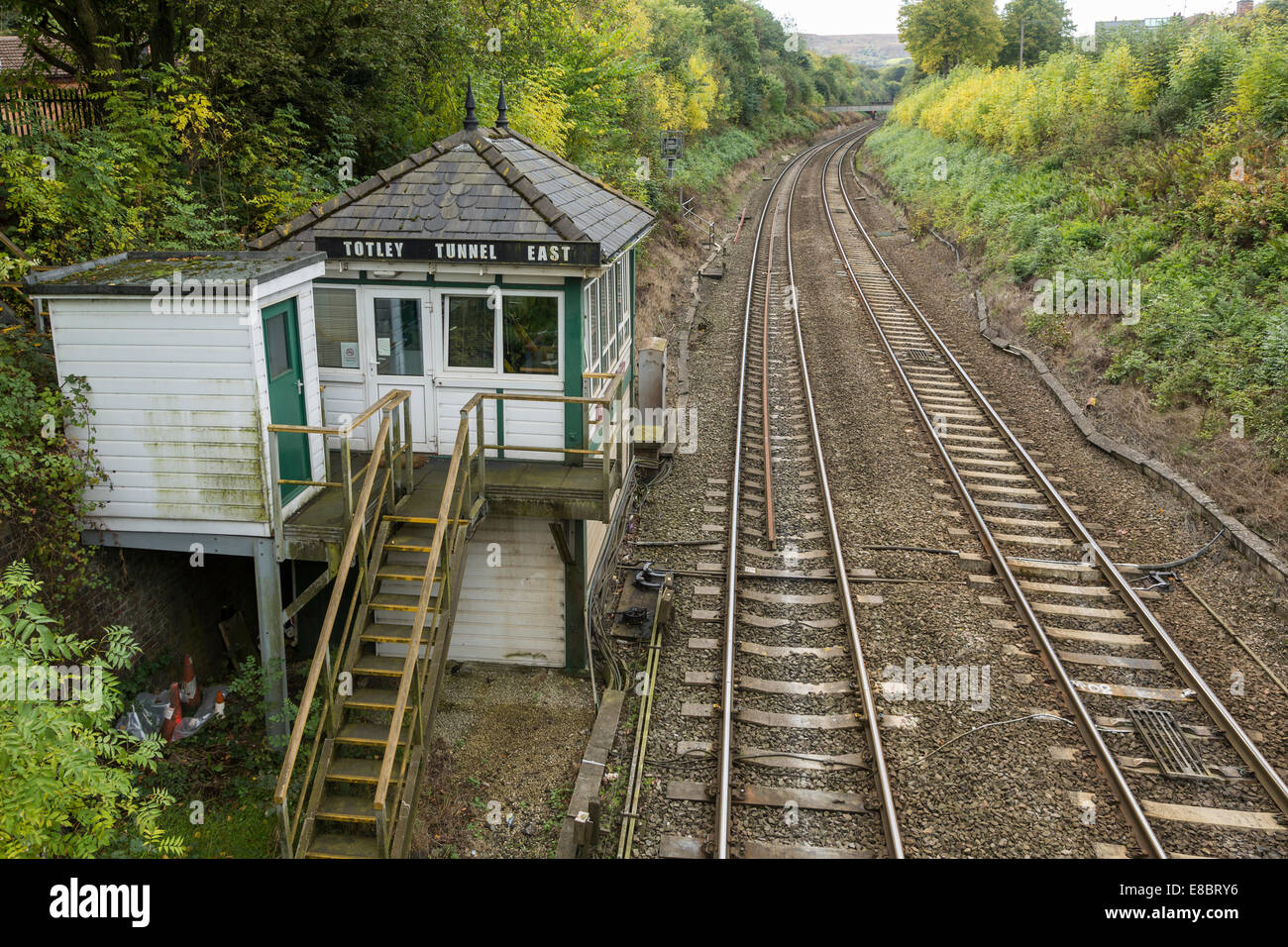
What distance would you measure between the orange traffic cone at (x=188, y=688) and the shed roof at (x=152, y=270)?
3.61 metres

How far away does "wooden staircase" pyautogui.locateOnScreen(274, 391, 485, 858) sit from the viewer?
273 inches

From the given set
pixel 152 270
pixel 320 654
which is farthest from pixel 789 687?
pixel 152 270

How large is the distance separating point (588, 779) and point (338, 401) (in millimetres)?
4767

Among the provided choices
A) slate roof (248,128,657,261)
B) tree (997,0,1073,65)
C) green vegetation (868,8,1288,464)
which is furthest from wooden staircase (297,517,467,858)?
tree (997,0,1073,65)

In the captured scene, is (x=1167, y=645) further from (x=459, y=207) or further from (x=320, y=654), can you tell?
(x=459, y=207)

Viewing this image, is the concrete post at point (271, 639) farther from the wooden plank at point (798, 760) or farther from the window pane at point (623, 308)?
the window pane at point (623, 308)

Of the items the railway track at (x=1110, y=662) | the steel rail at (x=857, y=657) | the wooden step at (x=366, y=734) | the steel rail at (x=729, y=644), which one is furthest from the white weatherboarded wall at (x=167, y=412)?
the railway track at (x=1110, y=662)

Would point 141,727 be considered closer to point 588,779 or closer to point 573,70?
point 588,779

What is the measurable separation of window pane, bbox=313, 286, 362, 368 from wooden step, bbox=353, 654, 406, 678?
3302 millimetres

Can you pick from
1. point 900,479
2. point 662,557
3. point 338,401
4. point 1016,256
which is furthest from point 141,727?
point 1016,256

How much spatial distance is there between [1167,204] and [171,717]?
66.4ft

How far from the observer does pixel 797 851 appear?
746 cm

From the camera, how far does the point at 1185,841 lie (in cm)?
751

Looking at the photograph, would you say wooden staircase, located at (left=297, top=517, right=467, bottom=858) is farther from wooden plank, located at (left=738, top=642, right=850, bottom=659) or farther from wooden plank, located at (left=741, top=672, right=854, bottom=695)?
wooden plank, located at (left=738, top=642, right=850, bottom=659)
